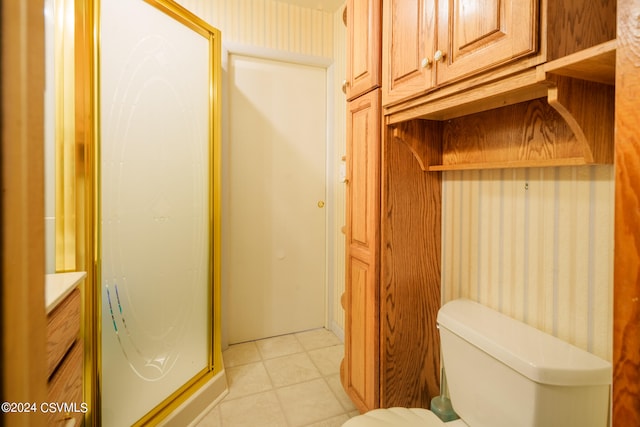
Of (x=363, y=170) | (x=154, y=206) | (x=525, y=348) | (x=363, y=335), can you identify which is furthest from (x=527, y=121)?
(x=154, y=206)

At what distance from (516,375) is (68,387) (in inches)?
49.0

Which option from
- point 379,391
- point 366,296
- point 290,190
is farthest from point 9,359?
point 290,190

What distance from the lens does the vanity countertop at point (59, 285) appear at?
785mm

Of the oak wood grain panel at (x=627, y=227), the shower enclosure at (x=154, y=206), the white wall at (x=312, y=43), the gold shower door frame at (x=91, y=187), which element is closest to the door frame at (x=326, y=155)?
the white wall at (x=312, y=43)

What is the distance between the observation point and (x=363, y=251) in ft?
4.56

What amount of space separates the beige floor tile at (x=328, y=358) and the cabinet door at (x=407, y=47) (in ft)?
5.27

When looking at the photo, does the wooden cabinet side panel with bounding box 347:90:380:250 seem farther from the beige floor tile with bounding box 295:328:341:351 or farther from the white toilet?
the beige floor tile with bounding box 295:328:341:351

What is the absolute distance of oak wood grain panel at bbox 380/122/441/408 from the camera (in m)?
1.29

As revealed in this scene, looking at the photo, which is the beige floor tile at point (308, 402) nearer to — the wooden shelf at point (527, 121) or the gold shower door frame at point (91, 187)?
the gold shower door frame at point (91, 187)

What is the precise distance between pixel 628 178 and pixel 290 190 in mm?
1998

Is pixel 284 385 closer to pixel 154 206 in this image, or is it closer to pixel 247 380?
pixel 247 380

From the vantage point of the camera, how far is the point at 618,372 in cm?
53

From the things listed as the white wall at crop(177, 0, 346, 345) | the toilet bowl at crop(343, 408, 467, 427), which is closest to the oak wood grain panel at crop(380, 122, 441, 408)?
the toilet bowl at crop(343, 408, 467, 427)

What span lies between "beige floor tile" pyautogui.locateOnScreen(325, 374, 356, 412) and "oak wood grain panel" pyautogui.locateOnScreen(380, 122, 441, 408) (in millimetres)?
375
